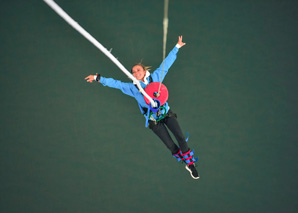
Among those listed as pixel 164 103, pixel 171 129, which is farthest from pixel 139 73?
pixel 171 129

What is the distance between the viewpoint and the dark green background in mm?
1979

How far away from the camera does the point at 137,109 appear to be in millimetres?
2078

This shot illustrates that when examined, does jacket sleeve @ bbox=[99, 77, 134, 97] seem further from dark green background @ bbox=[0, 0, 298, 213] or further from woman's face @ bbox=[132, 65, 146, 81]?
dark green background @ bbox=[0, 0, 298, 213]

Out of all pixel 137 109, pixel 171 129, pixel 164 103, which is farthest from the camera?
pixel 137 109

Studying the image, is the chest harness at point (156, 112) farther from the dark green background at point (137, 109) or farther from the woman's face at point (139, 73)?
the dark green background at point (137, 109)

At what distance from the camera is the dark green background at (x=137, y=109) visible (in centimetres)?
198

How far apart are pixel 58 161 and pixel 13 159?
0.47 metres

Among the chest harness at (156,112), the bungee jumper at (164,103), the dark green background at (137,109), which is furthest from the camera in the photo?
the dark green background at (137,109)

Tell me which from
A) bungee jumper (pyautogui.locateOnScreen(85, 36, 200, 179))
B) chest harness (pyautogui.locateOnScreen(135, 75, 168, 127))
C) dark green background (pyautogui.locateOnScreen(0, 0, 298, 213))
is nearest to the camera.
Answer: chest harness (pyautogui.locateOnScreen(135, 75, 168, 127))

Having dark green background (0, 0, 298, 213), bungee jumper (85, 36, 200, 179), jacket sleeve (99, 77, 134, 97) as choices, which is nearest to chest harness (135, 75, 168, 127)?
bungee jumper (85, 36, 200, 179)

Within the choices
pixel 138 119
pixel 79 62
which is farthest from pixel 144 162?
pixel 79 62

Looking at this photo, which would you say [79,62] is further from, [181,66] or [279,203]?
[279,203]

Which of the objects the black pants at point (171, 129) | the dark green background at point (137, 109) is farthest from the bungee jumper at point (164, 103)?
the dark green background at point (137, 109)

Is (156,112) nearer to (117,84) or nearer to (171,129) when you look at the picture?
(171,129)
